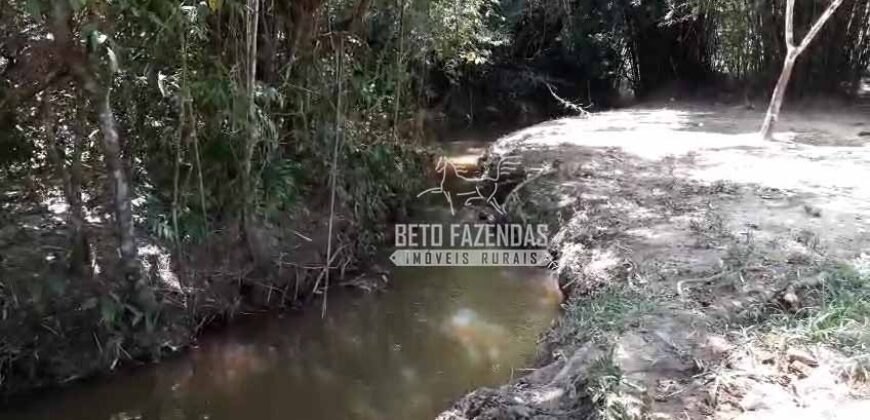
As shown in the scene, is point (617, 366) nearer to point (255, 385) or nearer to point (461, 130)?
point (255, 385)

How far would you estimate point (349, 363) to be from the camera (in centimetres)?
400

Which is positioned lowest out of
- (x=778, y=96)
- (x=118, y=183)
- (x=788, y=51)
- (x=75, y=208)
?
(x=75, y=208)

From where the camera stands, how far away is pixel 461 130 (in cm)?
1112

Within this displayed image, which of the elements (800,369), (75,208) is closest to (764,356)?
(800,369)

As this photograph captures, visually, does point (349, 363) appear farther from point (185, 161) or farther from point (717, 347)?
point (717, 347)

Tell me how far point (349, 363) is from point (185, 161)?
1.38 meters

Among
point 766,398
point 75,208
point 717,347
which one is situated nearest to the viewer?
point 766,398

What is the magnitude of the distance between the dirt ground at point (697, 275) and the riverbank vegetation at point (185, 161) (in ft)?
4.92

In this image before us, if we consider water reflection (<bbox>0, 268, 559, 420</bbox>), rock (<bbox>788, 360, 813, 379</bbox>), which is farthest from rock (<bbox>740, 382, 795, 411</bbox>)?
water reflection (<bbox>0, 268, 559, 420</bbox>)

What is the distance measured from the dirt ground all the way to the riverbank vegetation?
1501 millimetres

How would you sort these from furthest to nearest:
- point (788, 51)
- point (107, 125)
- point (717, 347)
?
1. point (788, 51)
2. point (107, 125)
3. point (717, 347)

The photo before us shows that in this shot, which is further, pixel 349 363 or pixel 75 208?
pixel 349 363

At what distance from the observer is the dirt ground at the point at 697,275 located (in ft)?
8.18

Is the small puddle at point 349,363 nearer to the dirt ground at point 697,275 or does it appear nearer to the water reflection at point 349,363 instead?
the water reflection at point 349,363
